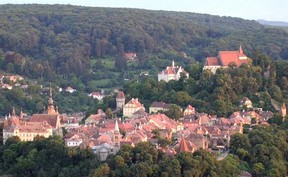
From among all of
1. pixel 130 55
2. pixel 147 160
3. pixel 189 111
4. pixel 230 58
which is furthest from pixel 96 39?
pixel 147 160

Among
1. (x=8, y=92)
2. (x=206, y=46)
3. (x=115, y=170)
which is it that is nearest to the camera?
(x=115, y=170)

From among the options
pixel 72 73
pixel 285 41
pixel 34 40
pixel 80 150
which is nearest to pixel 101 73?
pixel 72 73

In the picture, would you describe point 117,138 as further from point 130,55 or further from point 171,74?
point 130,55

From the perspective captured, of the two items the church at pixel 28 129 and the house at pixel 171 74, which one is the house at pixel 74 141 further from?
the house at pixel 171 74

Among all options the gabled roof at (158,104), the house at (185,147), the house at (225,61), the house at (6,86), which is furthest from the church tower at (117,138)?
the house at (6,86)

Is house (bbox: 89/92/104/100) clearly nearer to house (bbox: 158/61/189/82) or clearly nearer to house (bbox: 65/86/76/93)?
house (bbox: 65/86/76/93)

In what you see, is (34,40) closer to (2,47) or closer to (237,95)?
(2,47)

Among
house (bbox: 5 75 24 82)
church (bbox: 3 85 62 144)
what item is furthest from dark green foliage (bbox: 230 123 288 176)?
house (bbox: 5 75 24 82)

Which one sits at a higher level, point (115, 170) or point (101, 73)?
point (115, 170)

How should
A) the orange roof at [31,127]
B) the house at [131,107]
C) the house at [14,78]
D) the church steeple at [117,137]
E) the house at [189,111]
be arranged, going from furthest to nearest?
1. the house at [14,78]
2. the house at [131,107]
3. the house at [189,111]
4. the orange roof at [31,127]
5. the church steeple at [117,137]
